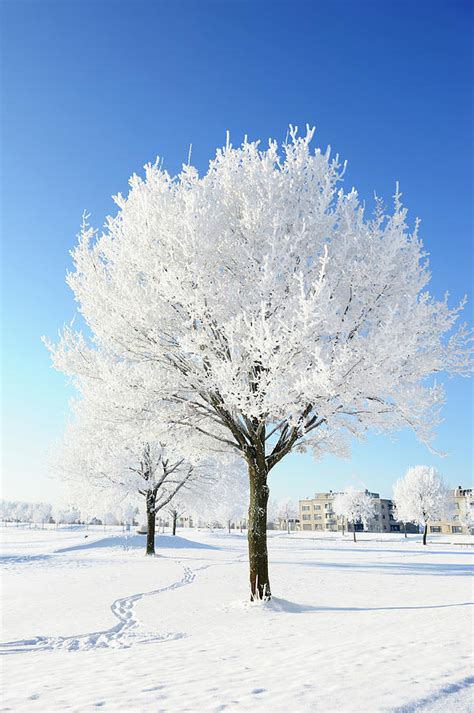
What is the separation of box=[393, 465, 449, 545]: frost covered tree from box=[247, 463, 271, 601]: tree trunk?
61.4 meters

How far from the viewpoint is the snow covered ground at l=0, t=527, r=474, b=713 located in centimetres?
503

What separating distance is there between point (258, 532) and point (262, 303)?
5974 millimetres

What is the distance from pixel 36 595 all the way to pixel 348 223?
13.8 meters

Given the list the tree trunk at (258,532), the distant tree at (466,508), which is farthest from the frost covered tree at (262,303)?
the distant tree at (466,508)

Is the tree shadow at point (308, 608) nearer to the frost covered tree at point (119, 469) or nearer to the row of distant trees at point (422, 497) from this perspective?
the frost covered tree at point (119, 469)

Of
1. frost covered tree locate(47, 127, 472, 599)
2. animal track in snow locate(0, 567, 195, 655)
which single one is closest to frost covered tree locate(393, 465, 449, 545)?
frost covered tree locate(47, 127, 472, 599)

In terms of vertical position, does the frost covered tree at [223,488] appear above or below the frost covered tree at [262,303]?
below

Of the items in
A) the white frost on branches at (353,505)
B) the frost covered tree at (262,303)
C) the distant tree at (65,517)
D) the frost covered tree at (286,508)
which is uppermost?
the frost covered tree at (262,303)

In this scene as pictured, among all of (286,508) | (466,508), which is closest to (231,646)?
(466,508)

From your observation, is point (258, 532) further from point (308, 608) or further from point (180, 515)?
point (180, 515)

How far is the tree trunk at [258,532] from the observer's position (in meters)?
12.1

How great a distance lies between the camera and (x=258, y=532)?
12.3 m

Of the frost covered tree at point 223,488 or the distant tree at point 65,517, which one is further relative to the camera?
the distant tree at point 65,517

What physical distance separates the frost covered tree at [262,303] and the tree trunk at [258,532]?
31mm
